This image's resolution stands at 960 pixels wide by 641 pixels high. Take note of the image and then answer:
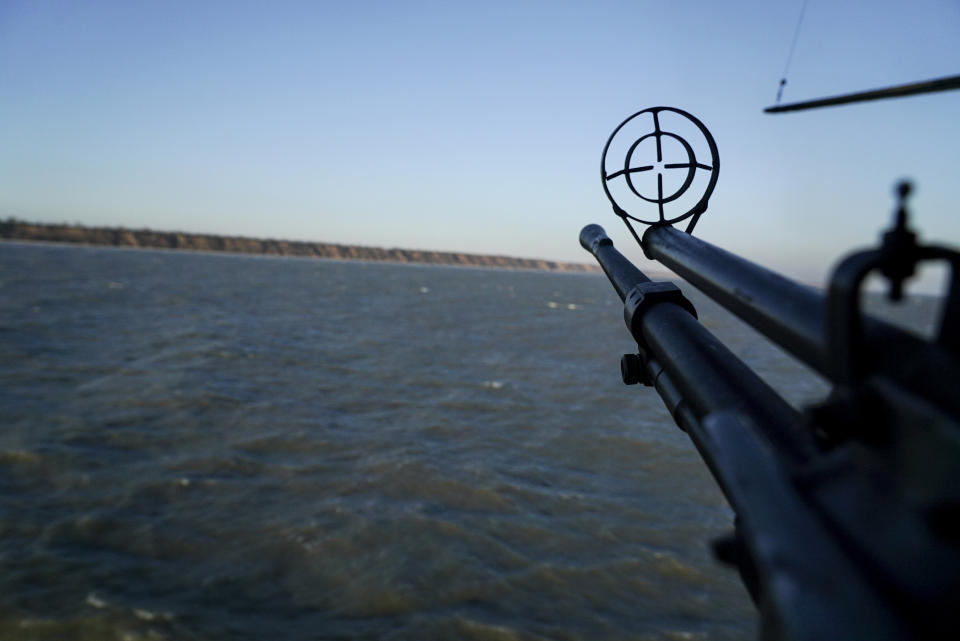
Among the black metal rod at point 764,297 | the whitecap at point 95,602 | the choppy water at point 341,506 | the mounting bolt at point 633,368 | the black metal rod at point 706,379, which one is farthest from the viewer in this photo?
the choppy water at point 341,506

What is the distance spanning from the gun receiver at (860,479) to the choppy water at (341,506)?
5.75 metres

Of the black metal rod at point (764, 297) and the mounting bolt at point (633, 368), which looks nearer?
the black metal rod at point (764, 297)

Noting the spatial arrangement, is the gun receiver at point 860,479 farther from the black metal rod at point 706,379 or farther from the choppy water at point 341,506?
the choppy water at point 341,506

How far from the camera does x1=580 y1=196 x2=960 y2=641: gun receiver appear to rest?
0.88 meters

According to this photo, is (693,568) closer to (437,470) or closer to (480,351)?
(437,470)

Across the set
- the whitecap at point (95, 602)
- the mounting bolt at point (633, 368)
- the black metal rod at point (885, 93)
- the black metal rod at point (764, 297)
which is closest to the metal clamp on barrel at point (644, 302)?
the mounting bolt at point (633, 368)

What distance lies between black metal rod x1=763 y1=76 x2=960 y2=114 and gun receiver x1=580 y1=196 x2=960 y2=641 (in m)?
1.26

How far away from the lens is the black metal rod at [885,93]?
2.18m

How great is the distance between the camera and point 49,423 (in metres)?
11.6

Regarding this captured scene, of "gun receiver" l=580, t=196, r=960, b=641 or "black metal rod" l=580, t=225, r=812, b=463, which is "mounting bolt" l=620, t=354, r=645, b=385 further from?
"gun receiver" l=580, t=196, r=960, b=641

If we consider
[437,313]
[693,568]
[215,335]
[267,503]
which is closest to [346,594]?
[267,503]

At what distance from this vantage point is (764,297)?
5.00 ft

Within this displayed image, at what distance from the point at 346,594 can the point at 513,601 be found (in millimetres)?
1788

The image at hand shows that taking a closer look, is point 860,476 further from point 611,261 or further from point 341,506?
point 341,506
